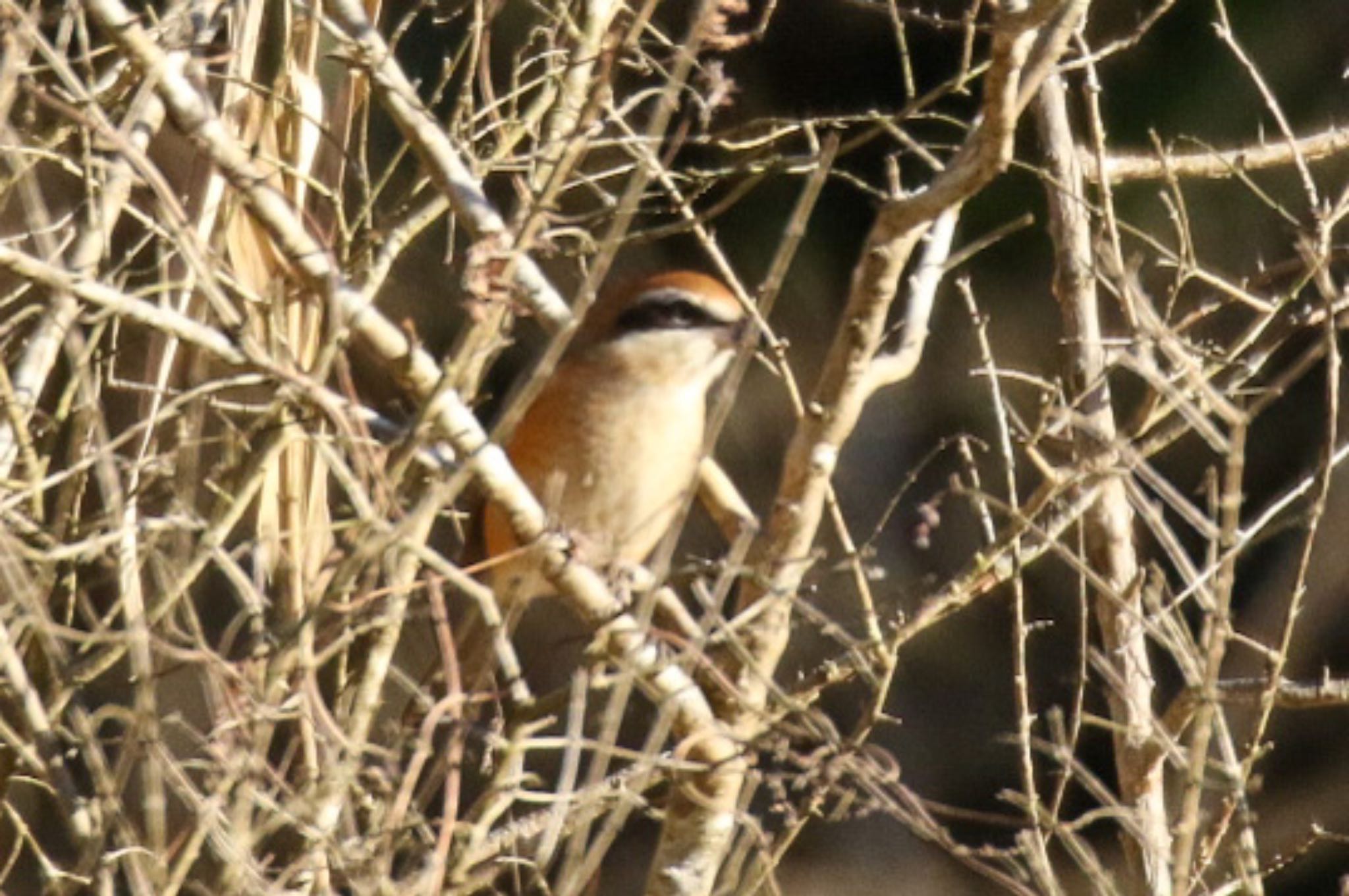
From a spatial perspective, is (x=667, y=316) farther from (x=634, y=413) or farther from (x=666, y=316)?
(x=634, y=413)

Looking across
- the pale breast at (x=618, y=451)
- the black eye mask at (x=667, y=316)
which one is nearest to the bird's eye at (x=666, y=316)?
the black eye mask at (x=667, y=316)

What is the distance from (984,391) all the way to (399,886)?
5198mm

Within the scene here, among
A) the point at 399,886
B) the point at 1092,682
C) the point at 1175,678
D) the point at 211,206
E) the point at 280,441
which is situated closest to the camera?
the point at 399,886

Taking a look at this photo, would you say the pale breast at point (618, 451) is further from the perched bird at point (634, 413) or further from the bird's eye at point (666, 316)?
the bird's eye at point (666, 316)

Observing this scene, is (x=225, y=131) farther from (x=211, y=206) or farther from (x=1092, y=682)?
(x=1092, y=682)

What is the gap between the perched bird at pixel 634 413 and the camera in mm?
4879

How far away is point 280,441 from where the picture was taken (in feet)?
12.1

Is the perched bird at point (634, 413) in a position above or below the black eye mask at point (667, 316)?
below

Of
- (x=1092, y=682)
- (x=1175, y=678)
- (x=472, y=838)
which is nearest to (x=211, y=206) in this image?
(x=472, y=838)

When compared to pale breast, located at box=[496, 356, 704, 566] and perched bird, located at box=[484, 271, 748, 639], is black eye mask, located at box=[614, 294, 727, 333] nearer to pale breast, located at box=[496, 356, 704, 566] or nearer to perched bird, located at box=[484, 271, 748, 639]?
perched bird, located at box=[484, 271, 748, 639]

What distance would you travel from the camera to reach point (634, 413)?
4926 millimetres

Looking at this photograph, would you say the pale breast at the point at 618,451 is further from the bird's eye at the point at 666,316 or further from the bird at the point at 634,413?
the bird's eye at the point at 666,316

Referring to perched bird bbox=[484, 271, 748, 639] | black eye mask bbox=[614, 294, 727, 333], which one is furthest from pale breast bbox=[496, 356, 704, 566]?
black eye mask bbox=[614, 294, 727, 333]

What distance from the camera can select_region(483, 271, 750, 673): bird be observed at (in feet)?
16.0
